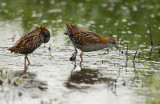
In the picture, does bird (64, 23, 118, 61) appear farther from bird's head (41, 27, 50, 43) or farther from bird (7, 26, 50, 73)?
bird (7, 26, 50, 73)

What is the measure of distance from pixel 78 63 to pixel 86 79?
1.46m

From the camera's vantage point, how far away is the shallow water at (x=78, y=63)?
673 cm

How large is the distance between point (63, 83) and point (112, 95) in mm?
1241

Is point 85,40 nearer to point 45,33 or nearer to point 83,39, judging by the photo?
point 83,39

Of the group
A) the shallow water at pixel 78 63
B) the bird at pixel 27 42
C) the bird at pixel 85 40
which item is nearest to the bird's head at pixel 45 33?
the bird at pixel 27 42

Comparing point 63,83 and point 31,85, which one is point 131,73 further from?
point 31,85

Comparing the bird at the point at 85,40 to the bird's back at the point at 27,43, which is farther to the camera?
the bird at the point at 85,40

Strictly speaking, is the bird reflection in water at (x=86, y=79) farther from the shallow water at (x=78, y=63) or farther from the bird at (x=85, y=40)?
the bird at (x=85, y=40)

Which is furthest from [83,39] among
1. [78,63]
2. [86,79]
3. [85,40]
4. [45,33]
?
[86,79]

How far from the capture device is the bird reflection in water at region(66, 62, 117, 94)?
7.28m

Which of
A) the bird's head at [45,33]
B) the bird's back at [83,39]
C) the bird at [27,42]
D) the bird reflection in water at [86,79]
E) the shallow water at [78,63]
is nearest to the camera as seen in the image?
the shallow water at [78,63]

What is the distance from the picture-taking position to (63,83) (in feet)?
24.4

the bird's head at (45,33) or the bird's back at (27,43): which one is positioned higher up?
the bird's head at (45,33)

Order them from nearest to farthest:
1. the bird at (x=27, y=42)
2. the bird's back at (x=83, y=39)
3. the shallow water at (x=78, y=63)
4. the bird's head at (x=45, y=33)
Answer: the shallow water at (x=78, y=63)
the bird at (x=27, y=42)
the bird's head at (x=45, y=33)
the bird's back at (x=83, y=39)
